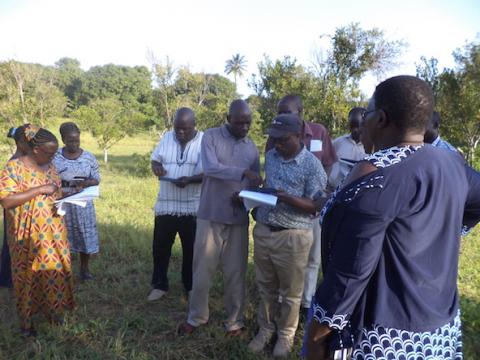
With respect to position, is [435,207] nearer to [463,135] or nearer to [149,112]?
[463,135]

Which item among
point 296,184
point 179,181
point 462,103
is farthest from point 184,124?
point 462,103

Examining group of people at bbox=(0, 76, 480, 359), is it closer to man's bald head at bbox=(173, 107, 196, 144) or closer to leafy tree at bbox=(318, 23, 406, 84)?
A: man's bald head at bbox=(173, 107, 196, 144)

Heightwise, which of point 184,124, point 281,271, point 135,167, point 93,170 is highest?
point 184,124

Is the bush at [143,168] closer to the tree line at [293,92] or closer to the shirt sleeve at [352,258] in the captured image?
the tree line at [293,92]

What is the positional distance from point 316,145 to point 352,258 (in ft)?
7.18

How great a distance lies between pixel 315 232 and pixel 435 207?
2.21 m

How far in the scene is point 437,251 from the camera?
1296 mm

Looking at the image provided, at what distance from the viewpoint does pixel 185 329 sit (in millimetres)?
3193

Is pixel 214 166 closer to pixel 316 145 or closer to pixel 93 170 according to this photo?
pixel 316 145

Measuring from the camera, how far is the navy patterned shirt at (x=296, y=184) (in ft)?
8.82

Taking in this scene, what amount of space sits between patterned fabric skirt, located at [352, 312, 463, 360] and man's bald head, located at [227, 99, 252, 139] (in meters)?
1.91

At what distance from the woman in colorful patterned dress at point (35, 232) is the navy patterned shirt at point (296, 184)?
65.5 inches

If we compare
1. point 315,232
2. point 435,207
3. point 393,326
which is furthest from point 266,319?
point 435,207

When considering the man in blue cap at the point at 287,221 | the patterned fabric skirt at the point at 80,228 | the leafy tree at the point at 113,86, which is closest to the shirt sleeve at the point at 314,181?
the man in blue cap at the point at 287,221
